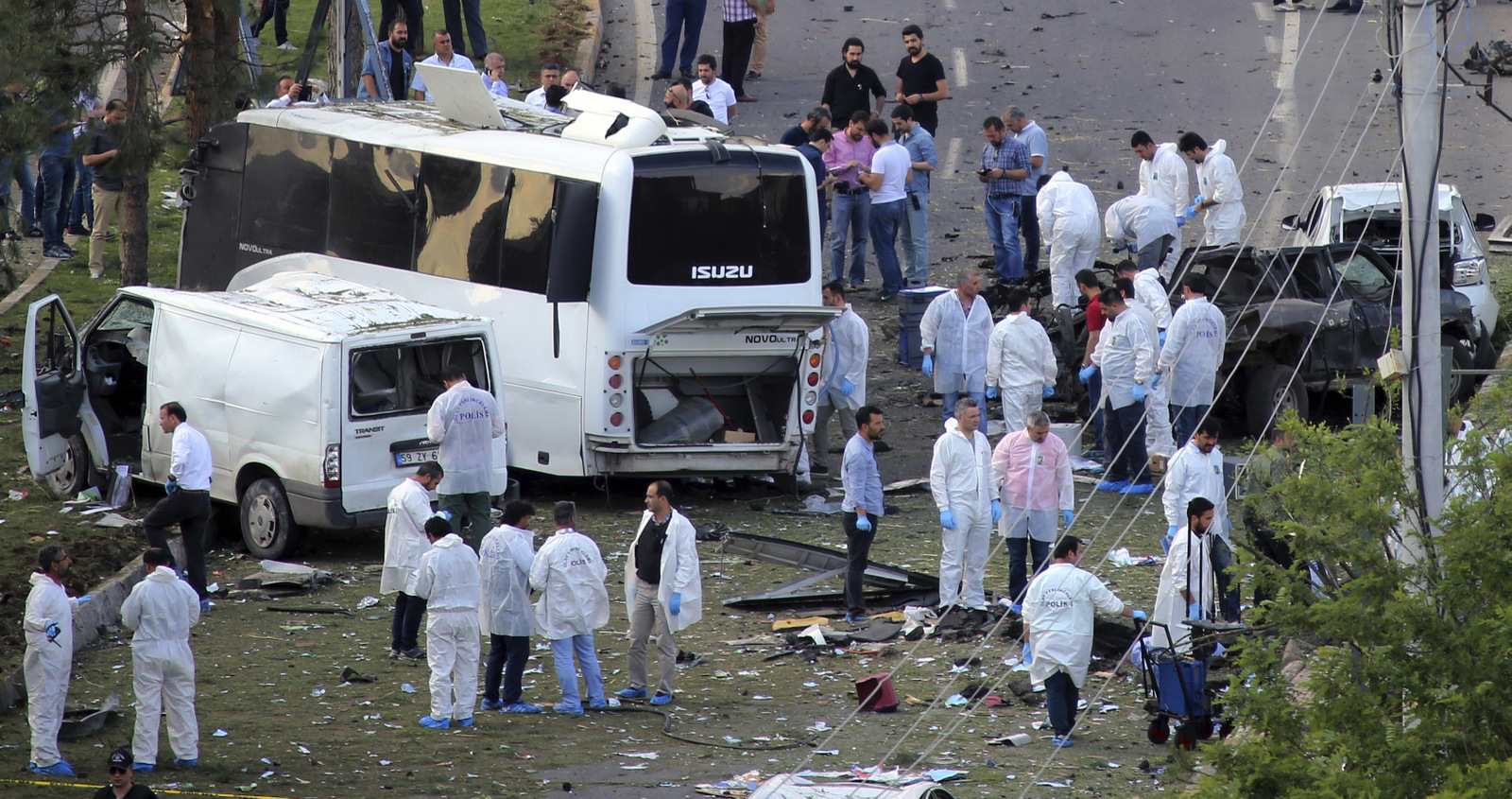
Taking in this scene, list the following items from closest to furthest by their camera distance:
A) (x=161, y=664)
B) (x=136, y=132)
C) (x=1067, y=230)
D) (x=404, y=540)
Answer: (x=161, y=664), (x=404, y=540), (x=136, y=132), (x=1067, y=230)

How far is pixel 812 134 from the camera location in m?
19.3

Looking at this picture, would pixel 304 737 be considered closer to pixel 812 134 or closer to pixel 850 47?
pixel 812 134

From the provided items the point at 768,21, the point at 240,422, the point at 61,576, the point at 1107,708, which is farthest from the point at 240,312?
the point at 768,21

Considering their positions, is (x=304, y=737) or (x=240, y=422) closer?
(x=304, y=737)

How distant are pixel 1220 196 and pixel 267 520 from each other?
10.9 meters

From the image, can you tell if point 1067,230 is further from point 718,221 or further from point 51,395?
point 51,395

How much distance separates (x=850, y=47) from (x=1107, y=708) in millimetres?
12166

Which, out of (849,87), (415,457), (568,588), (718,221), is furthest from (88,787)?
(849,87)

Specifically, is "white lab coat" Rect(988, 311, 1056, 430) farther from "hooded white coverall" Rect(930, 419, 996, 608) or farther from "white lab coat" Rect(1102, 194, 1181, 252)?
"white lab coat" Rect(1102, 194, 1181, 252)

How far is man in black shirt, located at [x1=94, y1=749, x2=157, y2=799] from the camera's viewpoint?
8359 millimetres

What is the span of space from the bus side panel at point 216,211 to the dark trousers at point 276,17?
7.27 metres

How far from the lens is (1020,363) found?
15.8 metres

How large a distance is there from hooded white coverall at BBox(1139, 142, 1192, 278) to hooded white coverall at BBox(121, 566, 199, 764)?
1242cm

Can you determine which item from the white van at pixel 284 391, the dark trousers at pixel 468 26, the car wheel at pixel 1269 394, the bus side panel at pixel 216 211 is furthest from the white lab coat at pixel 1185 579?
the dark trousers at pixel 468 26
